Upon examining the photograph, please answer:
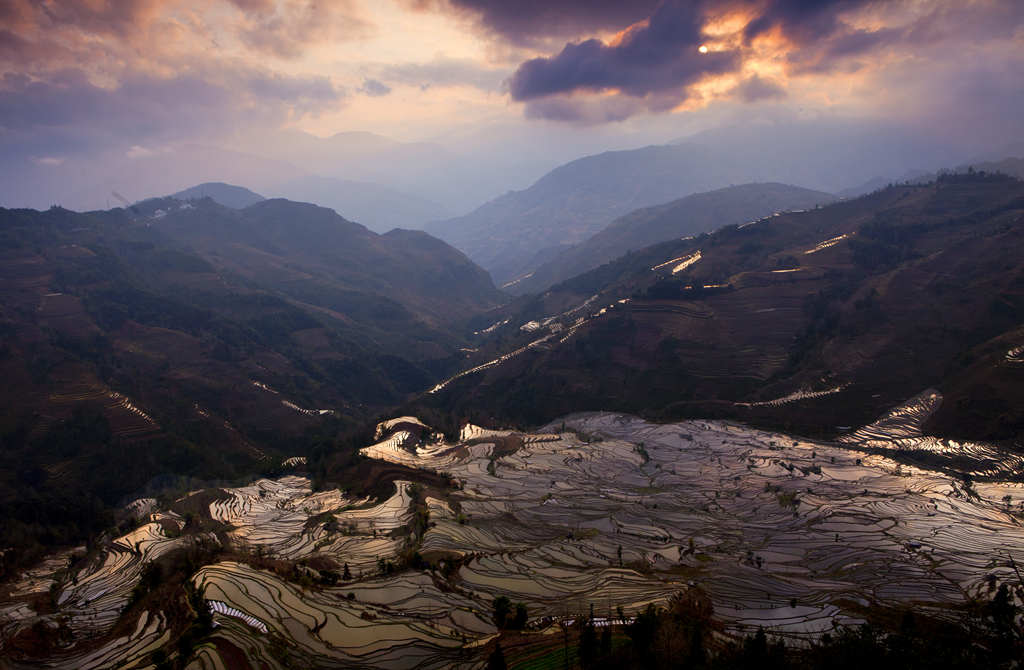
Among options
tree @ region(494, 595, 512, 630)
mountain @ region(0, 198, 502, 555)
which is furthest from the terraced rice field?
mountain @ region(0, 198, 502, 555)

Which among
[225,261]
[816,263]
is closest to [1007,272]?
[816,263]

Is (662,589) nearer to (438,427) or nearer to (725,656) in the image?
(725,656)

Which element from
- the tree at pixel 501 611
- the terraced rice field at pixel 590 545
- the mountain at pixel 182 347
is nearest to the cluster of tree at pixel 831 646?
the terraced rice field at pixel 590 545

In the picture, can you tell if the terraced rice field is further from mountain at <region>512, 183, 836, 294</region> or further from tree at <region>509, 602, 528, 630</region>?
mountain at <region>512, 183, 836, 294</region>

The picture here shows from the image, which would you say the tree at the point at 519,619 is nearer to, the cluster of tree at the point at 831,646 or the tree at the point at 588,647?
the cluster of tree at the point at 831,646

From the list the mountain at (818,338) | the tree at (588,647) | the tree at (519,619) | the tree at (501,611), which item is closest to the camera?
the tree at (588,647)

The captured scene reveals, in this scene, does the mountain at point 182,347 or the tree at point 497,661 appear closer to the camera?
the tree at point 497,661
